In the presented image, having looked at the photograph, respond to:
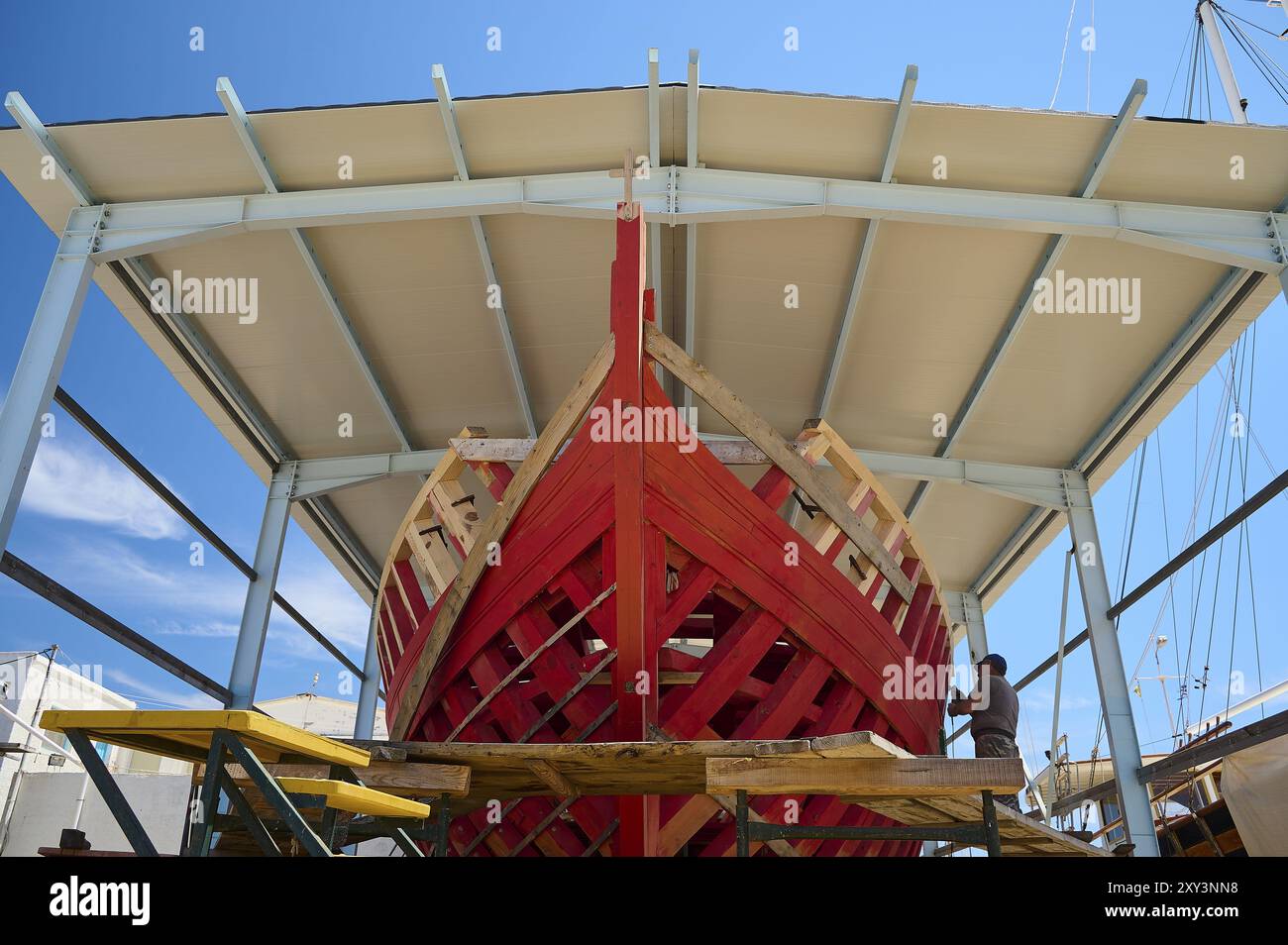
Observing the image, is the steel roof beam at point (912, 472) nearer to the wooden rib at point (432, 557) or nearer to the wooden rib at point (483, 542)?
the wooden rib at point (432, 557)

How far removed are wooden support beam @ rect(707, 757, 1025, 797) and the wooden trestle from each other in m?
0.71

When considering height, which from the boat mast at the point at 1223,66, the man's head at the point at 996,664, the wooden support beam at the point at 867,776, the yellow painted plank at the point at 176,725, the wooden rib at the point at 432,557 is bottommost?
the yellow painted plank at the point at 176,725

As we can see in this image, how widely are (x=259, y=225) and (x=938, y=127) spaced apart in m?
5.58

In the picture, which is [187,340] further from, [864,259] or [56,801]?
[56,801]

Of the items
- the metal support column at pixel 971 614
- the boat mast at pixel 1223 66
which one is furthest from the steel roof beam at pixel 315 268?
the boat mast at pixel 1223 66

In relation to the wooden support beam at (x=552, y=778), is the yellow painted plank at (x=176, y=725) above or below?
below

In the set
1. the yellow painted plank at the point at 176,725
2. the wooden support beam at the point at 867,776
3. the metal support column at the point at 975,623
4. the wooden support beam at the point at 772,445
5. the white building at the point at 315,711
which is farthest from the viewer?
the white building at the point at 315,711

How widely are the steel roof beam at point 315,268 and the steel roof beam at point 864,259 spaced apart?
4.78 meters

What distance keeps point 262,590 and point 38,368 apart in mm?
4141

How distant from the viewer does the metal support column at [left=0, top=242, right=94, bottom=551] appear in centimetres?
671

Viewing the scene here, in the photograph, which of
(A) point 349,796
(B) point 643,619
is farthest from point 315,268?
(A) point 349,796

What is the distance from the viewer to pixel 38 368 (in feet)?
23.3

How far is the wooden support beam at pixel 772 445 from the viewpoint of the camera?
16.7ft

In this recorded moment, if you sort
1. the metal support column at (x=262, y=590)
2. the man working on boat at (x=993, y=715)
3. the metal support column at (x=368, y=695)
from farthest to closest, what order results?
the metal support column at (x=368, y=695) < the metal support column at (x=262, y=590) < the man working on boat at (x=993, y=715)
